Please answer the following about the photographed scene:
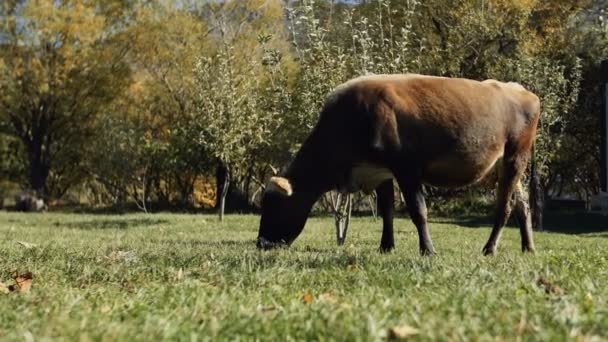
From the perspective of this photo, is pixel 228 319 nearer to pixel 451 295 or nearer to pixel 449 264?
pixel 451 295

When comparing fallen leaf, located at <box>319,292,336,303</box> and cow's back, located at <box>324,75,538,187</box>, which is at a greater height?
cow's back, located at <box>324,75,538,187</box>

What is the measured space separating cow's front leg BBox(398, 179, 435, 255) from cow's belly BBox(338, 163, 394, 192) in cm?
37

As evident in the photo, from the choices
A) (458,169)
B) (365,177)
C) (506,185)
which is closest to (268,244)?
(365,177)

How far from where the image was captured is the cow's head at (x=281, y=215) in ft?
29.6

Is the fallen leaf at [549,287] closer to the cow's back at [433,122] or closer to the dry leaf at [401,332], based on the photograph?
the dry leaf at [401,332]

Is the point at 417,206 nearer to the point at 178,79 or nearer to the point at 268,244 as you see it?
the point at 268,244

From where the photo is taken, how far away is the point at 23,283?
525 cm

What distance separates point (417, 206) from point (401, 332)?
4942 mm

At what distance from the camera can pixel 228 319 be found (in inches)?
144

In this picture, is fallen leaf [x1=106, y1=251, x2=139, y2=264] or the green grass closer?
the green grass

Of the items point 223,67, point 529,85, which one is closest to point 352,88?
point 529,85

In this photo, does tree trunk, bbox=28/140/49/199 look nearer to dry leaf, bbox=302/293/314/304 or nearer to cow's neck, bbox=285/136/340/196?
cow's neck, bbox=285/136/340/196

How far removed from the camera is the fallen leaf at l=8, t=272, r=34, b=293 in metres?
4.96

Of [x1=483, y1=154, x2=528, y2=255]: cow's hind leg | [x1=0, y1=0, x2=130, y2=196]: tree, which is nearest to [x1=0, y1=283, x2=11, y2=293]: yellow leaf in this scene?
[x1=483, y1=154, x2=528, y2=255]: cow's hind leg
